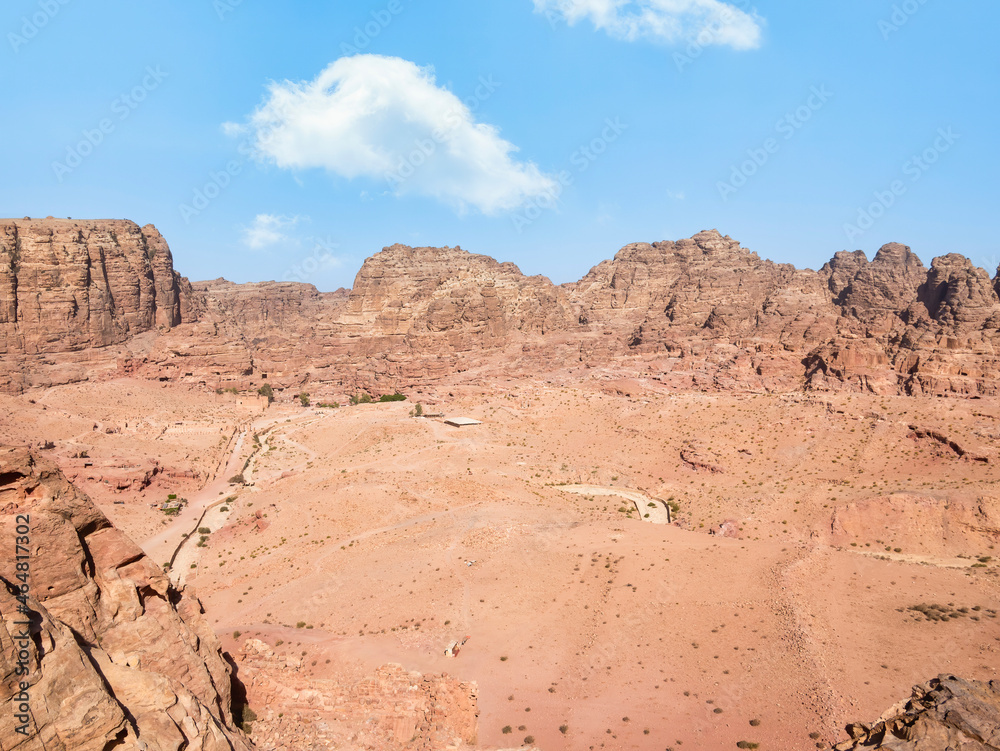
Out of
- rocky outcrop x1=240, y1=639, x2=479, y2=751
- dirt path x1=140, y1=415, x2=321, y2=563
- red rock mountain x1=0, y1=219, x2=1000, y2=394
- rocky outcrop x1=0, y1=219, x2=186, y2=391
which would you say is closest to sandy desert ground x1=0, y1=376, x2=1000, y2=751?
dirt path x1=140, y1=415, x2=321, y2=563

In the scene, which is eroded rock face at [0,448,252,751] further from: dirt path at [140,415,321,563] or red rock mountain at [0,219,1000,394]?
red rock mountain at [0,219,1000,394]

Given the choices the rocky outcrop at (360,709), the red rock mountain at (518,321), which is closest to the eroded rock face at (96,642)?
the rocky outcrop at (360,709)

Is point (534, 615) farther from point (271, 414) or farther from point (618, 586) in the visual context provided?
point (271, 414)

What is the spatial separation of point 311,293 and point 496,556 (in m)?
175

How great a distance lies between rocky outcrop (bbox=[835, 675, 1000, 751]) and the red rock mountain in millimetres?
47980

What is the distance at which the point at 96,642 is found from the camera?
11.7m

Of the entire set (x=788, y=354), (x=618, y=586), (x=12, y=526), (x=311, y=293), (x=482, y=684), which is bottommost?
(x=482, y=684)

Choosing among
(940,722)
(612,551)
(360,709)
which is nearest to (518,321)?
(612,551)

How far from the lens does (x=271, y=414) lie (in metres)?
78.4

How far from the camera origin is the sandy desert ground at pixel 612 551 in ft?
61.3

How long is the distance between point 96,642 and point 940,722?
18.0 m

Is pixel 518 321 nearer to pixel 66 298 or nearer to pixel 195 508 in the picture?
pixel 66 298

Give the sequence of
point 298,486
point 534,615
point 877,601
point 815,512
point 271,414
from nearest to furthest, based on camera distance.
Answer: point 877,601
point 534,615
point 815,512
point 298,486
point 271,414

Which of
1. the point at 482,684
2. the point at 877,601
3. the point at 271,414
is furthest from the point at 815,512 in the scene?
the point at 271,414
